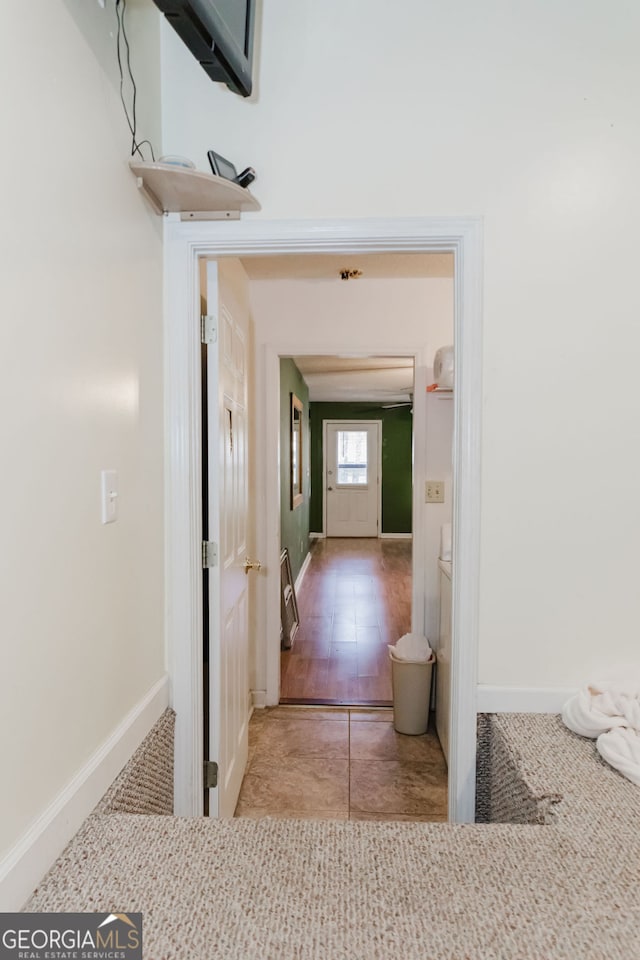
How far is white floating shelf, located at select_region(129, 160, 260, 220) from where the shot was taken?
1203mm

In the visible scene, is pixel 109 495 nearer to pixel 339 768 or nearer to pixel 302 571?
pixel 339 768

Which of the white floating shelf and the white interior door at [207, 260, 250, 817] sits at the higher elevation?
the white floating shelf

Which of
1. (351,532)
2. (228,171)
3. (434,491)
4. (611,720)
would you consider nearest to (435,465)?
(434,491)

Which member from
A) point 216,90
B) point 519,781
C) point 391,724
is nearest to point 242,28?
point 216,90

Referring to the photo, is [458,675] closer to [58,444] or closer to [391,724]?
[58,444]

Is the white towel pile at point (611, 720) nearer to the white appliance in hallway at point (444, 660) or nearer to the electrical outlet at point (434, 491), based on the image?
the white appliance in hallway at point (444, 660)

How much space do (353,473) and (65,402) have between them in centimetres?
842

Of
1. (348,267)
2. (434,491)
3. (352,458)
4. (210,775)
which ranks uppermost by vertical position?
(348,267)

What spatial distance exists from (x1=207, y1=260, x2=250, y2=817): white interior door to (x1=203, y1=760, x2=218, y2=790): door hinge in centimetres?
2

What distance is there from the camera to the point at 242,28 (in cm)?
116

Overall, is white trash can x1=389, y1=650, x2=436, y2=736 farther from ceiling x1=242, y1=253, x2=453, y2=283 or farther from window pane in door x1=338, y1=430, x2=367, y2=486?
window pane in door x1=338, y1=430, x2=367, y2=486

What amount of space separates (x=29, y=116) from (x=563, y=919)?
1480mm

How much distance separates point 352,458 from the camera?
9.28 metres

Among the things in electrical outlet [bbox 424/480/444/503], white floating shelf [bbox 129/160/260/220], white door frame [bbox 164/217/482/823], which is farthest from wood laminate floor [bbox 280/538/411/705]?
white floating shelf [bbox 129/160/260/220]
